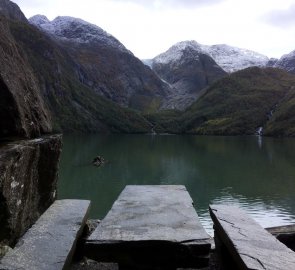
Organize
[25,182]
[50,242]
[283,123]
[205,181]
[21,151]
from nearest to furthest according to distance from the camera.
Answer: [50,242], [21,151], [25,182], [205,181], [283,123]

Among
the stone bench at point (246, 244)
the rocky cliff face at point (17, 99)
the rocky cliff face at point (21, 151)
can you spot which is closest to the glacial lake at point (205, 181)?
the stone bench at point (246, 244)

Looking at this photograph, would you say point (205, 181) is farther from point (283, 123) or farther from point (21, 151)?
point (283, 123)

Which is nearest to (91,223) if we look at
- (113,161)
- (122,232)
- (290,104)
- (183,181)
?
(122,232)

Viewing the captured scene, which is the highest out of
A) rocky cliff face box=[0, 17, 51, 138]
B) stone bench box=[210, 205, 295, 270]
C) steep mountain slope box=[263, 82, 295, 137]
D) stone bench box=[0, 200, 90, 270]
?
rocky cliff face box=[0, 17, 51, 138]

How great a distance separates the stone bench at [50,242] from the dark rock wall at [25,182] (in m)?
0.18

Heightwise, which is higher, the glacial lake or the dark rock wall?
the dark rock wall

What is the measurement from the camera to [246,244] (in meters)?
6.19

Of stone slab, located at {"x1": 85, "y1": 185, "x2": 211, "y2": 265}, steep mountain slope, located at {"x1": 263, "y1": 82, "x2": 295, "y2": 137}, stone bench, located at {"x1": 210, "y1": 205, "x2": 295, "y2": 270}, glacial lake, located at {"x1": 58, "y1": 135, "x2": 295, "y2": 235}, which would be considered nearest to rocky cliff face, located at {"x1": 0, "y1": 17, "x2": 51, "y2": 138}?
stone slab, located at {"x1": 85, "y1": 185, "x2": 211, "y2": 265}

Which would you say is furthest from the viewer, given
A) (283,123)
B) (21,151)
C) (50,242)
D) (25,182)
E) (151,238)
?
(283,123)

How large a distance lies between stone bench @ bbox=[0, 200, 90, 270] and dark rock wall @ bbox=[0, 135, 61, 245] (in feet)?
0.60

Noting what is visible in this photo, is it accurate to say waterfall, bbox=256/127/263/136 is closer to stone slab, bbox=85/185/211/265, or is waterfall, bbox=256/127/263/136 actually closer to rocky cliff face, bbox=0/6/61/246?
rocky cliff face, bbox=0/6/61/246

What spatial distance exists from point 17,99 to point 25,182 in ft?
4.91

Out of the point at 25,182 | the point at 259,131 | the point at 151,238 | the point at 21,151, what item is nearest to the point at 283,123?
the point at 259,131

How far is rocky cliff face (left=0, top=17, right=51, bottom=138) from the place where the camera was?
24.6 ft
